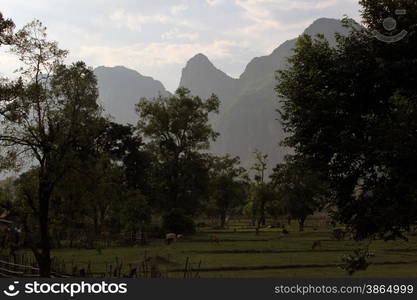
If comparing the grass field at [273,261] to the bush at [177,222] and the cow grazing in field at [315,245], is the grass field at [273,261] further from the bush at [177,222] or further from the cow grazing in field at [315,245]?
the bush at [177,222]

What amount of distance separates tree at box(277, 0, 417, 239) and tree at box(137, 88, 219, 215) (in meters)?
60.4

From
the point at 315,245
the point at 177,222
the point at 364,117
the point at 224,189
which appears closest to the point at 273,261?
the point at 315,245

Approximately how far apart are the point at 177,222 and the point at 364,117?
60.8m

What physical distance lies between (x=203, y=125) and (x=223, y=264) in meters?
48.7

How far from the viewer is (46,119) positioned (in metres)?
28.9

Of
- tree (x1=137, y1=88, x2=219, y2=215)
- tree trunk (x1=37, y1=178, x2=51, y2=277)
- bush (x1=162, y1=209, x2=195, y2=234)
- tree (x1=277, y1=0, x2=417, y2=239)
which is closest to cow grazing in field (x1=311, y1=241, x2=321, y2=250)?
bush (x1=162, y1=209, x2=195, y2=234)

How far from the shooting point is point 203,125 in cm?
8519

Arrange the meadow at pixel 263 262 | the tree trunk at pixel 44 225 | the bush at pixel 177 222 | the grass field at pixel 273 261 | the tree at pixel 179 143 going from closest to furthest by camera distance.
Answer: the tree trunk at pixel 44 225, the meadow at pixel 263 262, the grass field at pixel 273 261, the bush at pixel 177 222, the tree at pixel 179 143

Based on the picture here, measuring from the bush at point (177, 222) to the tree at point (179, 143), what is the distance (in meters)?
6.04

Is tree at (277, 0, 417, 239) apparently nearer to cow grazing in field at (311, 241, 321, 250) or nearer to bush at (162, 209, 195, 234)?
cow grazing in field at (311, 241, 321, 250)

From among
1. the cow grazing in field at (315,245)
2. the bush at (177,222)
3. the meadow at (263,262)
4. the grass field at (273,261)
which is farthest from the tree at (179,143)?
the cow grazing in field at (315,245)

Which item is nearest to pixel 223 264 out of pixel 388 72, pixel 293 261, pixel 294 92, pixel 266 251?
pixel 293 261

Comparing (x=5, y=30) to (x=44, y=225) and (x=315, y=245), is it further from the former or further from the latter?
(x=315, y=245)

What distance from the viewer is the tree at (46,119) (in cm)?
2792
